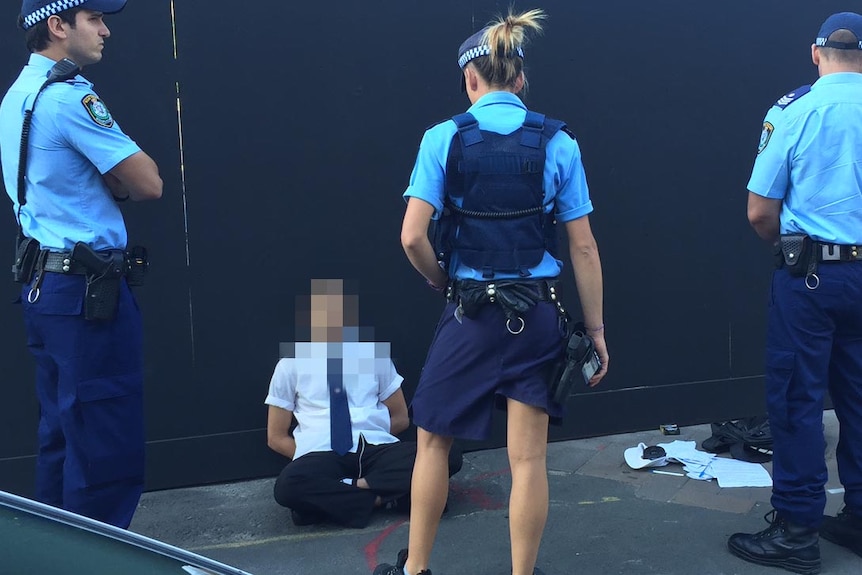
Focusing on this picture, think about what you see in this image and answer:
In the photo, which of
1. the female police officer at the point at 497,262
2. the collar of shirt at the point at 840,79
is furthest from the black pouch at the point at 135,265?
the collar of shirt at the point at 840,79

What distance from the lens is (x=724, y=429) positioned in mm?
4914

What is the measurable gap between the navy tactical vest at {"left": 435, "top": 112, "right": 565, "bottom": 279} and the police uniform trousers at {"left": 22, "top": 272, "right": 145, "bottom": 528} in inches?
46.8

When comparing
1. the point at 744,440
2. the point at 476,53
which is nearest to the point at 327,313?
the point at 476,53

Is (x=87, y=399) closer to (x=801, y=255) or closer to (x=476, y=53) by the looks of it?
(x=476, y=53)

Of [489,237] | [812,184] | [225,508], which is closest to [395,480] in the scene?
[225,508]

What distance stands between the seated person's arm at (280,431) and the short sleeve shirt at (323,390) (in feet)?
0.12

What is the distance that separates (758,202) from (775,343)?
1.76 ft

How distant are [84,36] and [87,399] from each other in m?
1.21

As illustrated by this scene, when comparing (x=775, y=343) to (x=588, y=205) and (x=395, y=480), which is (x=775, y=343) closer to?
(x=588, y=205)

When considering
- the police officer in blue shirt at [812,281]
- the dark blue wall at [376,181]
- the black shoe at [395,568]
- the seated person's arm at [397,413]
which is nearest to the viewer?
the black shoe at [395,568]

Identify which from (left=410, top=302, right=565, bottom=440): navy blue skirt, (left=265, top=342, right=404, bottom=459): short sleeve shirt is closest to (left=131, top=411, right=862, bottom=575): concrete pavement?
(left=265, top=342, right=404, bottom=459): short sleeve shirt

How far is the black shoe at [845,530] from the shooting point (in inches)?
145

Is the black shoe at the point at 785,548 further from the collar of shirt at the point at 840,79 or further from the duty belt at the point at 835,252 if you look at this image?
the collar of shirt at the point at 840,79

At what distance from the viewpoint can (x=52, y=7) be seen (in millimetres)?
3145
